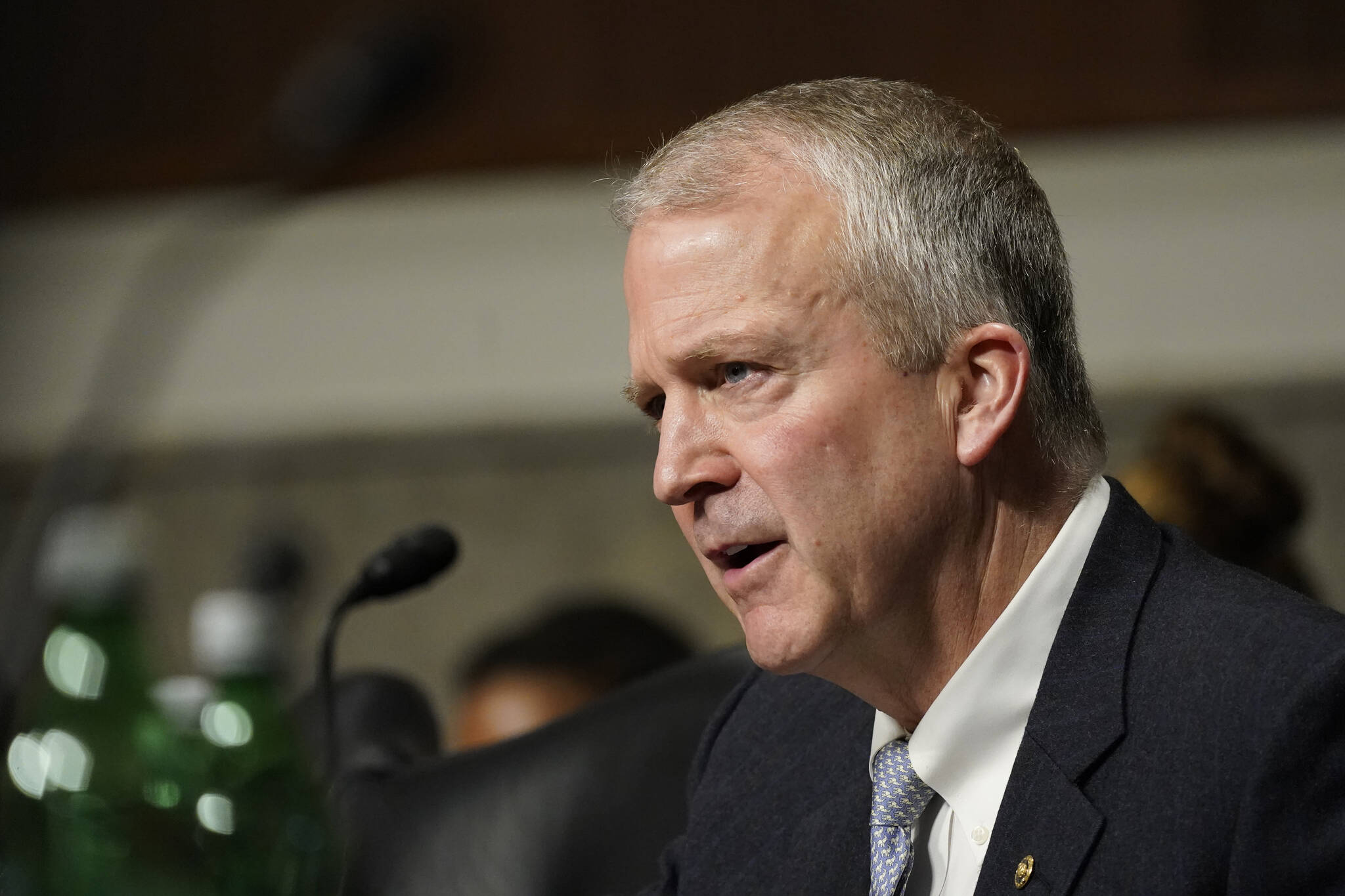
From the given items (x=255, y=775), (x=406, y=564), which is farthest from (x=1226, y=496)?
(x=255, y=775)

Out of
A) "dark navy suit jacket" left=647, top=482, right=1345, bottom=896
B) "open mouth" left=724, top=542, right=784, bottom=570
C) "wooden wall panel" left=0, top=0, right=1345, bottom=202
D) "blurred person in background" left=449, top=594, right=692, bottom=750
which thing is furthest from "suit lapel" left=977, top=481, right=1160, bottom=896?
"wooden wall panel" left=0, top=0, right=1345, bottom=202

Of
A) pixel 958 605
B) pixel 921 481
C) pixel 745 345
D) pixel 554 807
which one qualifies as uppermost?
pixel 745 345

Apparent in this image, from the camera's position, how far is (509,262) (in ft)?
15.3

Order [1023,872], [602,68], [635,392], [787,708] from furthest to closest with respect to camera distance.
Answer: [602,68] → [787,708] → [635,392] → [1023,872]

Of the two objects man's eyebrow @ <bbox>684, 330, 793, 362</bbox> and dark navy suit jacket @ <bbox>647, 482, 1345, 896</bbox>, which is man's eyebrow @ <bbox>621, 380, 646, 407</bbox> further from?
dark navy suit jacket @ <bbox>647, 482, 1345, 896</bbox>

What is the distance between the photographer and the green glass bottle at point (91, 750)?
1.01 metres

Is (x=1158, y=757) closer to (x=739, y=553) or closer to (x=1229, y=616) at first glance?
(x=1229, y=616)

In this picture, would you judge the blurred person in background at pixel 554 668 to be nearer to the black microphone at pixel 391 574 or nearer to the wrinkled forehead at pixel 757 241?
the black microphone at pixel 391 574

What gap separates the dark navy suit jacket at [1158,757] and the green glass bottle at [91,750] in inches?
22.1

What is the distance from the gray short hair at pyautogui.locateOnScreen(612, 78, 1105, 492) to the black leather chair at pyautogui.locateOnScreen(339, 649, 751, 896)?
54 cm

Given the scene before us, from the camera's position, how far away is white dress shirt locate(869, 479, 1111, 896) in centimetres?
126

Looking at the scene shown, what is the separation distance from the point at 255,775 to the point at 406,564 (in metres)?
0.54

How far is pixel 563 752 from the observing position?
166cm

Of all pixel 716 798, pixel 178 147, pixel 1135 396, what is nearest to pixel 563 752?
pixel 716 798
